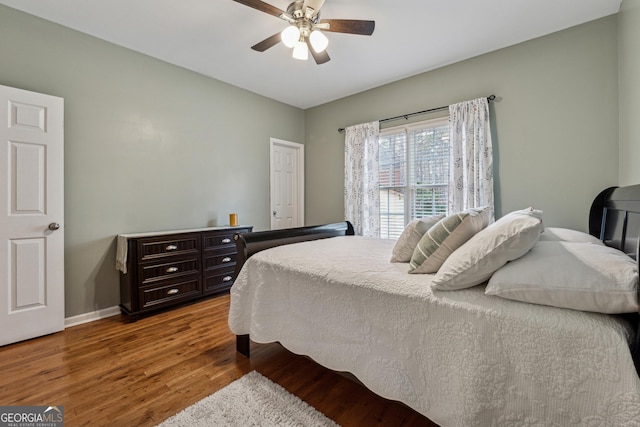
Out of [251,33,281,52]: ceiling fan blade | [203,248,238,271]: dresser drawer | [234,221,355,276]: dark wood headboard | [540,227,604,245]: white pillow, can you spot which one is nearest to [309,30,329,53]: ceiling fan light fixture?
[251,33,281,52]: ceiling fan blade

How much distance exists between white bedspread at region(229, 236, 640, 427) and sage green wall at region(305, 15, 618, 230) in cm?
213

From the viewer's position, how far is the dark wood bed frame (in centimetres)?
156

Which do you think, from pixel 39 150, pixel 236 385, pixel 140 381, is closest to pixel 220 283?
pixel 140 381

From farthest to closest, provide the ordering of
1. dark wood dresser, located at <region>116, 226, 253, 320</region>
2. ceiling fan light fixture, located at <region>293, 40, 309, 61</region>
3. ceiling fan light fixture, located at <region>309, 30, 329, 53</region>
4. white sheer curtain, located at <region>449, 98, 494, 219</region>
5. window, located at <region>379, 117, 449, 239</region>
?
1. window, located at <region>379, 117, 449, 239</region>
2. white sheer curtain, located at <region>449, 98, 494, 219</region>
3. dark wood dresser, located at <region>116, 226, 253, 320</region>
4. ceiling fan light fixture, located at <region>293, 40, 309, 61</region>
5. ceiling fan light fixture, located at <region>309, 30, 329, 53</region>

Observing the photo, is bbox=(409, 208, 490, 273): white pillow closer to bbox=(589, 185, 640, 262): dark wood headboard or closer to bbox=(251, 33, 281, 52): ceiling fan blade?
bbox=(589, 185, 640, 262): dark wood headboard

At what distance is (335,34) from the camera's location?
275cm

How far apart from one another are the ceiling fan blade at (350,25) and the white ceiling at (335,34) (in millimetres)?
295

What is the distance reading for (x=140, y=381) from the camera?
5.76 ft

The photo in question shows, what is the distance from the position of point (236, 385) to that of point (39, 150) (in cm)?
258

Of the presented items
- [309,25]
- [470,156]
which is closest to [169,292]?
[309,25]

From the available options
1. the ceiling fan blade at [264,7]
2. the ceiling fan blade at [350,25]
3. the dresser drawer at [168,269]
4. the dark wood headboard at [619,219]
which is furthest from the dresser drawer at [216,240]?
the dark wood headboard at [619,219]

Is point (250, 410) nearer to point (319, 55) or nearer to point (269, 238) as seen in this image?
point (269, 238)

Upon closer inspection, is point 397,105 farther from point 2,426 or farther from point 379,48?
point 2,426

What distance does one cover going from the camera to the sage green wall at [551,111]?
2.49m
